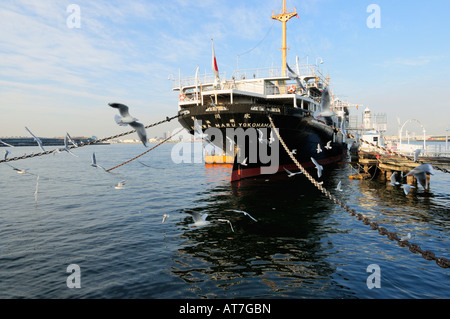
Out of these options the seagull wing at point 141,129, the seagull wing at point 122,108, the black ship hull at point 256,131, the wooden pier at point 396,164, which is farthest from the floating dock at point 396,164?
the seagull wing at point 122,108

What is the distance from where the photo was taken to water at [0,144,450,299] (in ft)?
28.1

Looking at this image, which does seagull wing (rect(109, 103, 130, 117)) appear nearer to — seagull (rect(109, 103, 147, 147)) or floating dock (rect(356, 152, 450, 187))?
seagull (rect(109, 103, 147, 147))

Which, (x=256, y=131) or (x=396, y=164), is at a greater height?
(x=256, y=131)

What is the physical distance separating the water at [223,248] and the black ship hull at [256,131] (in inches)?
231

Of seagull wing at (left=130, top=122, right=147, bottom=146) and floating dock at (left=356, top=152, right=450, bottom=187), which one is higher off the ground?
seagull wing at (left=130, top=122, right=147, bottom=146)

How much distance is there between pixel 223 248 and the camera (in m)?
11.7

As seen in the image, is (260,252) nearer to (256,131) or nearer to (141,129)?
(141,129)

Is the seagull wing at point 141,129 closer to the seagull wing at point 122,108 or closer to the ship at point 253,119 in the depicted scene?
the seagull wing at point 122,108

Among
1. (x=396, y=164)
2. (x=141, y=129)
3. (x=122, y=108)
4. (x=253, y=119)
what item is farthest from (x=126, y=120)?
(x=396, y=164)

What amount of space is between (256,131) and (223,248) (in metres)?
14.8

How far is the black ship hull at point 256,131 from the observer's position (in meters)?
23.7

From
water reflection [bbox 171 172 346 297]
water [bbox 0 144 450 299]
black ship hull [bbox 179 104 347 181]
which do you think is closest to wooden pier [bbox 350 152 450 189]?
water [bbox 0 144 450 299]

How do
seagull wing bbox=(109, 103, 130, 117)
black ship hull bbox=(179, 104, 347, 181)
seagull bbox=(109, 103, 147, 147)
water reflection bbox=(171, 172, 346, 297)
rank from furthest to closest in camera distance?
black ship hull bbox=(179, 104, 347, 181) → water reflection bbox=(171, 172, 346, 297) → seagull bbox=(109, 103, 147, 147) → seagull wing bbox=(109, 103, 130, 117)

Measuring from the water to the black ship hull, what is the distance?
588cm
